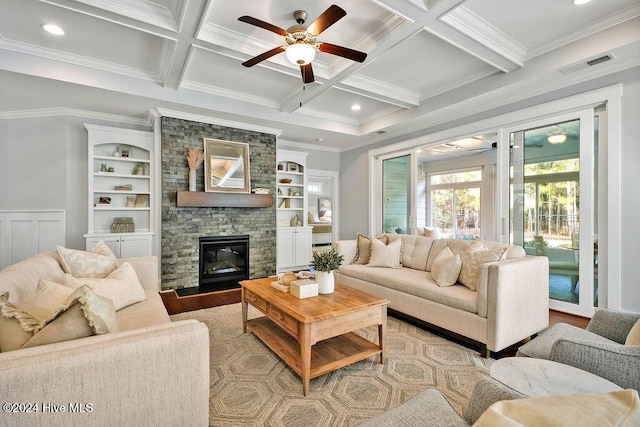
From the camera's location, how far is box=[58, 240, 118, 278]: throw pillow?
2.30 meters

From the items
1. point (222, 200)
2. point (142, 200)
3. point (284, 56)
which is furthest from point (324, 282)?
point (142, 200)

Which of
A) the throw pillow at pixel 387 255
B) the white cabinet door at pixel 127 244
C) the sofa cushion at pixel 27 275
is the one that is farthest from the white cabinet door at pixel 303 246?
the sofa cushion at pixel 27 275

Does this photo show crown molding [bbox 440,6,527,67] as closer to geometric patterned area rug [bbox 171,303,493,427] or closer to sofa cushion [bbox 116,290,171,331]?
geometric patterned area rug [bbox 171,303,493,427]

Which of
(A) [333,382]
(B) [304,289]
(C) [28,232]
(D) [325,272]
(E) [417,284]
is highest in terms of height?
(C) [28,232]

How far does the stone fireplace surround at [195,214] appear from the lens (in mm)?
4539

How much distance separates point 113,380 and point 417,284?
8.72ft

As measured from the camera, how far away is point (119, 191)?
4672 mm

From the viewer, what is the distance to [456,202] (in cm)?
843

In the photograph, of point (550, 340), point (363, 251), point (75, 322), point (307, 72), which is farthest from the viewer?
point (363, 251)

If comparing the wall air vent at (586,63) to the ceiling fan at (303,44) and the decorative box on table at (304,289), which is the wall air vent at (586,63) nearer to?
the ceiling fan at (303,44)

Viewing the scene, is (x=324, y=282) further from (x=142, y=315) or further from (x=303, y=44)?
(x=303, y=44)

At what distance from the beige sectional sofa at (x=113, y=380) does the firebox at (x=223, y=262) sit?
142 inches

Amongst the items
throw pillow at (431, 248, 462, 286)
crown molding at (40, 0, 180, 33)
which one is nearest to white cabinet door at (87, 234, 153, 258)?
crown molding at (40, 0, 180, 33)

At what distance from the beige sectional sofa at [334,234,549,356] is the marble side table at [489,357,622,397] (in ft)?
3.52
